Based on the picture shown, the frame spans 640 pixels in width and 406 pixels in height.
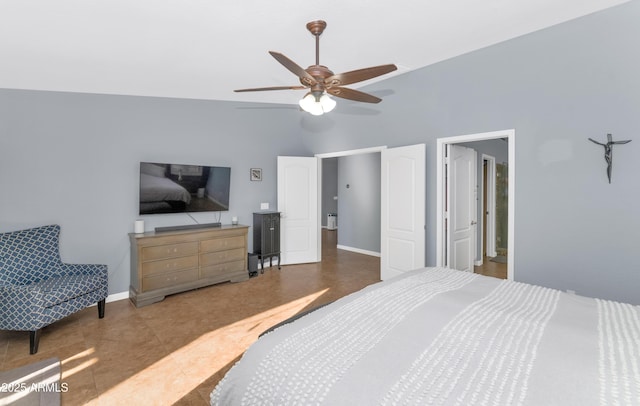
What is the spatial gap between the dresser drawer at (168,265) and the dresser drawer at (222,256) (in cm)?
13

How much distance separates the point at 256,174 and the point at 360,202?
8.38ft

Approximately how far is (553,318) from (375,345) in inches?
38.7

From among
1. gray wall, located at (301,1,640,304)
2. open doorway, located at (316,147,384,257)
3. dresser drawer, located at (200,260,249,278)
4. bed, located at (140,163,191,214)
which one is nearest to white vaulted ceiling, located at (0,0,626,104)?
gray wall, located at (301,1,640,304)

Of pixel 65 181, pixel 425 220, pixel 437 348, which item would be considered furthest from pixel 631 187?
pixel 65 181

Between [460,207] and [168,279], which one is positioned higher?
[460,207]

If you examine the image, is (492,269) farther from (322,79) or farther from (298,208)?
(322,79)

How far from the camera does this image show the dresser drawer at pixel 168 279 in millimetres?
3741

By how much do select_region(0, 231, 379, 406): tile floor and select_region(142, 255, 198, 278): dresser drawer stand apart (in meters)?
0.38

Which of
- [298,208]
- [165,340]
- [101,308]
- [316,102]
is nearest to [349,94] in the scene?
[316,102]

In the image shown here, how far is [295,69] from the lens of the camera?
2.10 metres

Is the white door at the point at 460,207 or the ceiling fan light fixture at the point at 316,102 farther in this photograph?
the white door at the point at 460,207

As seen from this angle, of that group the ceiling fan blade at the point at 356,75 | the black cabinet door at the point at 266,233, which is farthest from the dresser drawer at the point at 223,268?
the ceiling fan blade at the point at 356,75

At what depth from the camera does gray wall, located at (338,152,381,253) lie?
6.47 m

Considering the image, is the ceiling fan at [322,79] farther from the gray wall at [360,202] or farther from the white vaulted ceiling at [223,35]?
the gray wall at [360,202]
